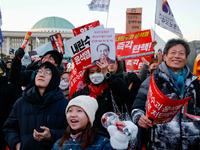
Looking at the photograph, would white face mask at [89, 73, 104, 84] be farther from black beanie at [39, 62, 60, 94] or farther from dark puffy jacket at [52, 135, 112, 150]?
dark puffy jacket at [52, 135, 112, 150]

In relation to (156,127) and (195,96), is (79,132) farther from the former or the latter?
(195,96)

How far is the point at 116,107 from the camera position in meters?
2.43

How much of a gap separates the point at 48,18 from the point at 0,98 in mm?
68652

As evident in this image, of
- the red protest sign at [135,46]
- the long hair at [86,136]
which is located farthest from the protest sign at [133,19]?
the long hair at [86,136]

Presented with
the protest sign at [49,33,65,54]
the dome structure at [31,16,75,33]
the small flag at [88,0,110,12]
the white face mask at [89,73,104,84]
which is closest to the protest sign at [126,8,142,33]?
the small flag at [88,0,110,12]

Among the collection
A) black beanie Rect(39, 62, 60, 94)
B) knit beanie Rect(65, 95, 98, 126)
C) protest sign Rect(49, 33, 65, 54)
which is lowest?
knit beanie Rect(65, 95, 98, 126)

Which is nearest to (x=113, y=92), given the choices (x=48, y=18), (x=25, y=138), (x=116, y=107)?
(x=116, y=107)

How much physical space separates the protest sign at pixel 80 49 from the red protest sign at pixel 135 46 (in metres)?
1.18

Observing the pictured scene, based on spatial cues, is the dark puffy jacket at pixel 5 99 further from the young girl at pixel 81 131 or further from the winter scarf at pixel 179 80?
the winter scarf at pixel 179 80

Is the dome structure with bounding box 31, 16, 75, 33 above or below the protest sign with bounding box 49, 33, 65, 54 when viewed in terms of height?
above

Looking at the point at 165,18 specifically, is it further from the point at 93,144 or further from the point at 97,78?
the point at 93,144

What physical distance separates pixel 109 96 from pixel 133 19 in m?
3.86

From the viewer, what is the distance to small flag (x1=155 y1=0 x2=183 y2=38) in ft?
16.1

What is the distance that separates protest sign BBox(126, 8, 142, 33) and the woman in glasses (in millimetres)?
3990
